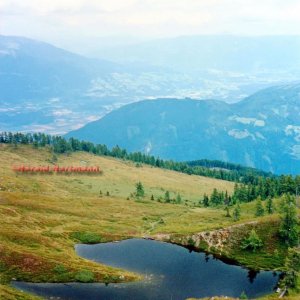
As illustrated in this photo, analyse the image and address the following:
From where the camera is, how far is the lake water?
93.3 meters

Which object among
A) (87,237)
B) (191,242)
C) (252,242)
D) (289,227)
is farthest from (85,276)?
(289,227)

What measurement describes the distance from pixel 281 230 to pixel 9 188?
124m

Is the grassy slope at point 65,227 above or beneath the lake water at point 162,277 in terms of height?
above

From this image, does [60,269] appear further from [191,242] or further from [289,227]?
[289,227]

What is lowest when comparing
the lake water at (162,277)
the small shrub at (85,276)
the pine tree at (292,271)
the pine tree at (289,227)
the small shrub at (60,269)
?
the lake water at (162,277)

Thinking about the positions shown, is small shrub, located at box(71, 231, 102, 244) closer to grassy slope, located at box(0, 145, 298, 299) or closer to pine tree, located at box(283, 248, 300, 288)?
grassy slope, located at box(0, 145, 298, 299)

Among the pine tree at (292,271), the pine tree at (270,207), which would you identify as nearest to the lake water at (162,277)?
the pine tree at (292,271)

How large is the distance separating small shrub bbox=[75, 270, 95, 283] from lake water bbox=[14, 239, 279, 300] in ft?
4.27

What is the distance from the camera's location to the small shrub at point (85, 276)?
97.3 metres

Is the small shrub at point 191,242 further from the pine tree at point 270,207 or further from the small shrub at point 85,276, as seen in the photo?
the pine tree at point 270,207

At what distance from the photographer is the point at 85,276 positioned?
9794 centimetres

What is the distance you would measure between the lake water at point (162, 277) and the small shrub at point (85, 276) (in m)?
1.30

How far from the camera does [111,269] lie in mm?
105812

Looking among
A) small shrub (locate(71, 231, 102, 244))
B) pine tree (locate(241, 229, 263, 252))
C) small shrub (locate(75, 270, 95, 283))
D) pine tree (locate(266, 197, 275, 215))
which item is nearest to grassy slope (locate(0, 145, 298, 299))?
small shrub (locate(75, 270, 95, 283))
